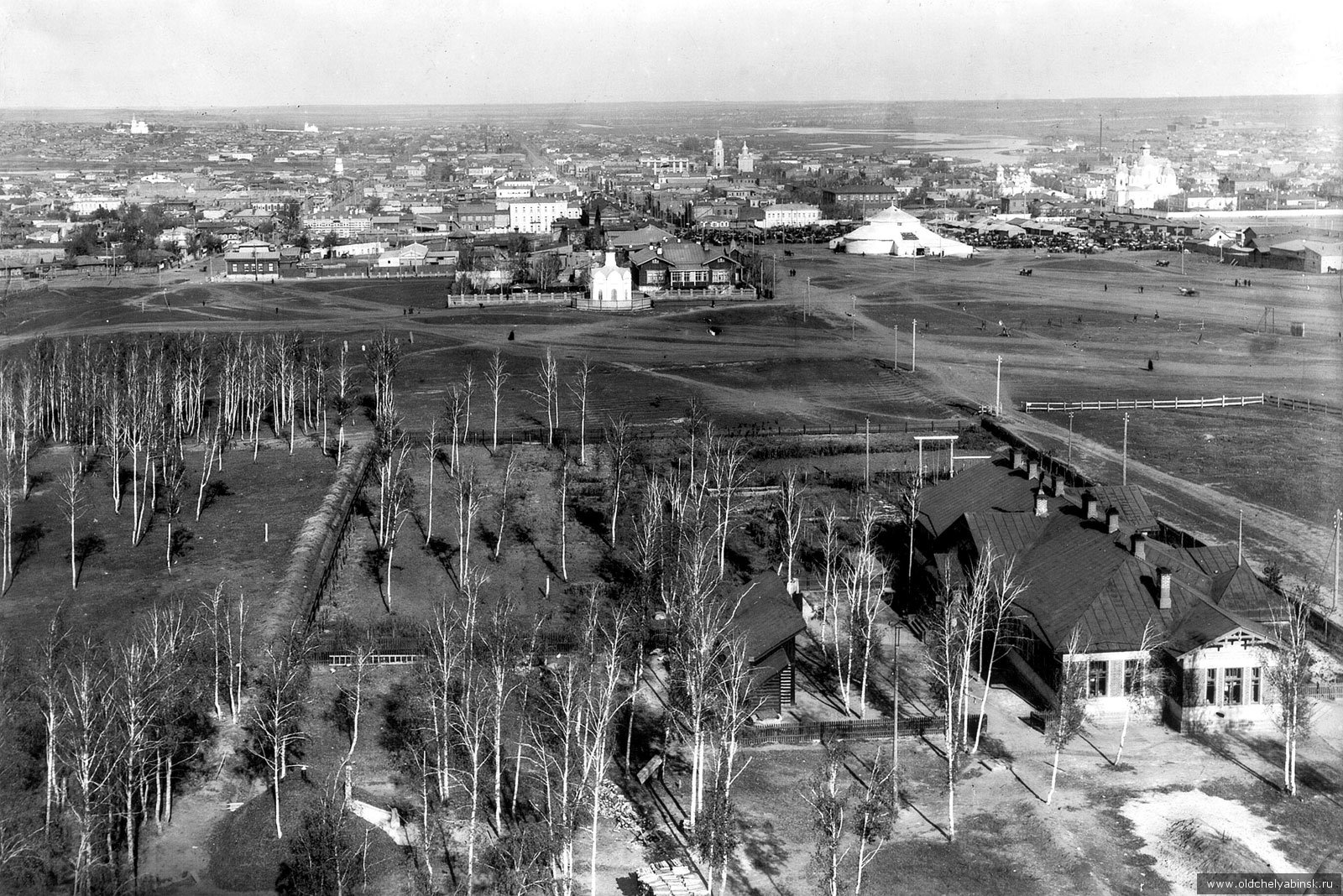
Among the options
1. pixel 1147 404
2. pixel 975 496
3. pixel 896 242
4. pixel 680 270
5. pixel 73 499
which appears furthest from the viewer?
pixel 896 242

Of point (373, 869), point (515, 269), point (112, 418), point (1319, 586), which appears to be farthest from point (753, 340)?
point (373, 869)

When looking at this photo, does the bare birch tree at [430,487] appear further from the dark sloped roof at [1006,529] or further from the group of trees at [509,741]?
the dark sloped roof at [1006,529]

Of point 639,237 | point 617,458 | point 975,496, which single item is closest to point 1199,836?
point 975,496

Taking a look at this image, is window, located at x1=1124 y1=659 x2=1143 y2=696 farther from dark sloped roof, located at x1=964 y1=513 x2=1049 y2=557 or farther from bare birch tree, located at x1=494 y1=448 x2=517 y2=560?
bare birch tree, located at x1=494 y1=448 x2=517 y2=560

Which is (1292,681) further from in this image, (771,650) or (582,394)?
(582,394)

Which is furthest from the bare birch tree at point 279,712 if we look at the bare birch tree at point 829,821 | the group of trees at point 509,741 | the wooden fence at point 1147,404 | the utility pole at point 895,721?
the wooden fence at point 1147,404

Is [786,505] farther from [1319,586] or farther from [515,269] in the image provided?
[515,269]
